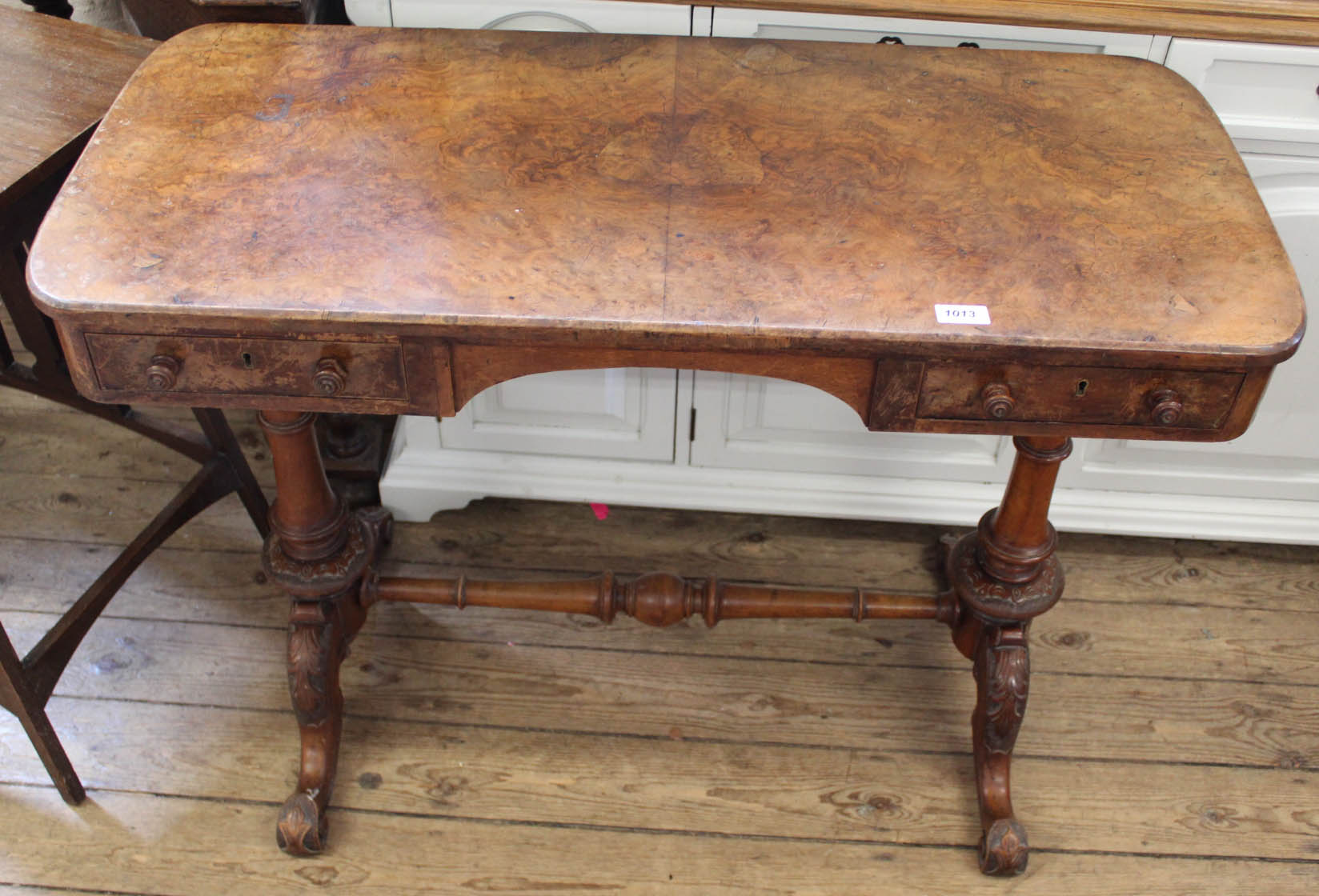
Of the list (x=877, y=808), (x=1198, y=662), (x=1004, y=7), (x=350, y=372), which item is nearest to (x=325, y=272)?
(x=350, y=372)

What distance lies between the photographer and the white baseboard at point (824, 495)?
216 cm

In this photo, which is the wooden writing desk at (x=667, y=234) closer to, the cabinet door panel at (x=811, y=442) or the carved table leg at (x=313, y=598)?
the carved table leg at (x=313, y=598)

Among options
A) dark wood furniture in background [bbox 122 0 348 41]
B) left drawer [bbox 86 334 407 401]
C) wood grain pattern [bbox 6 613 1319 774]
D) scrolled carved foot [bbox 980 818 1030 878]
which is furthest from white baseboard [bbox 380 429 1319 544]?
left drawer [bbox 86 334 407 401]

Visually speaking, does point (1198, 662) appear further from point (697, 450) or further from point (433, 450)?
point (433, 450)

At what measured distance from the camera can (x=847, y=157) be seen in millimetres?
1416

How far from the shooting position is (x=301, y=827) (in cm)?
170

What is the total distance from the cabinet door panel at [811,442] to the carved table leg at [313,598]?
670 millimetres

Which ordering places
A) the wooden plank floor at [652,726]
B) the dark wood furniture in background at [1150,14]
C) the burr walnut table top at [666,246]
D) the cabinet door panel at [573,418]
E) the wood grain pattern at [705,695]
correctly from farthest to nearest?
the cabinet door panel at [573,418], the wood grain pattern at [705,695], the wooden plank floor at [652,726], the dark wood furniture in background at [1150,14], the burr walnut table top at [666,246]

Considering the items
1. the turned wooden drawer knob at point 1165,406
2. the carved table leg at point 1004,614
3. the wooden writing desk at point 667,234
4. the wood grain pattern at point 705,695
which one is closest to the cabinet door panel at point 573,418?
the wood grain pattern at point 705,695

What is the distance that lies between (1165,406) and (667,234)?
0.57 meters

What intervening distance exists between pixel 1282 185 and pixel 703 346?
1.13 meters

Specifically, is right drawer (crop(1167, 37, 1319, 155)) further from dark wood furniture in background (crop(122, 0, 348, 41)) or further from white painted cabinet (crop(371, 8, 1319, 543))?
dark wood furniture in background (crop(122, 0, 348, 41))

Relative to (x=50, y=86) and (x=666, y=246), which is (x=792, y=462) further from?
(x=50, y=86)

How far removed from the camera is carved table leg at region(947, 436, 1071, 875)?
1.67 metres
